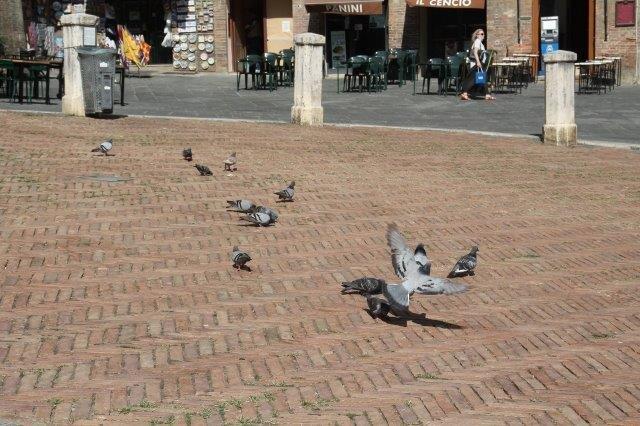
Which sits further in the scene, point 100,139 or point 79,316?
point 100,139

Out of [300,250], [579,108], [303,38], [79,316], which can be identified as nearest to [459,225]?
[300,250]

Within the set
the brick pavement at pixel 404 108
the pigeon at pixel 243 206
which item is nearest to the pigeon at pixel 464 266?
the pigeon at pixel 243 206

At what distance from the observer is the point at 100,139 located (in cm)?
1543

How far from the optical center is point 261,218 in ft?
33.0

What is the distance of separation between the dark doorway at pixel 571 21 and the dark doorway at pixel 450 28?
160 cm

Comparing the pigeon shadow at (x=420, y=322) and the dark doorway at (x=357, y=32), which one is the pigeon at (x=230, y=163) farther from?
the dark doorway at (x=357, y=32)

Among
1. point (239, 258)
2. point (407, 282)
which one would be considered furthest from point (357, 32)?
point (407, 282)

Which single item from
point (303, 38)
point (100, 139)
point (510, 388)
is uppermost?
point (303, 38)

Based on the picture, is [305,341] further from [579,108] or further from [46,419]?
[579,108]

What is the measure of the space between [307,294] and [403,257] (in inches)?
43.2

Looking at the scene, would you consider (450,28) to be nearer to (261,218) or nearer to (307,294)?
(261,218)

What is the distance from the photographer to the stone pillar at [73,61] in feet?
59.5

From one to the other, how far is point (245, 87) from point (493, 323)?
19.2 meters

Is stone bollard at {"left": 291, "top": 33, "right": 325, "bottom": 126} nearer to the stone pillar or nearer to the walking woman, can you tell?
the stone pillar
